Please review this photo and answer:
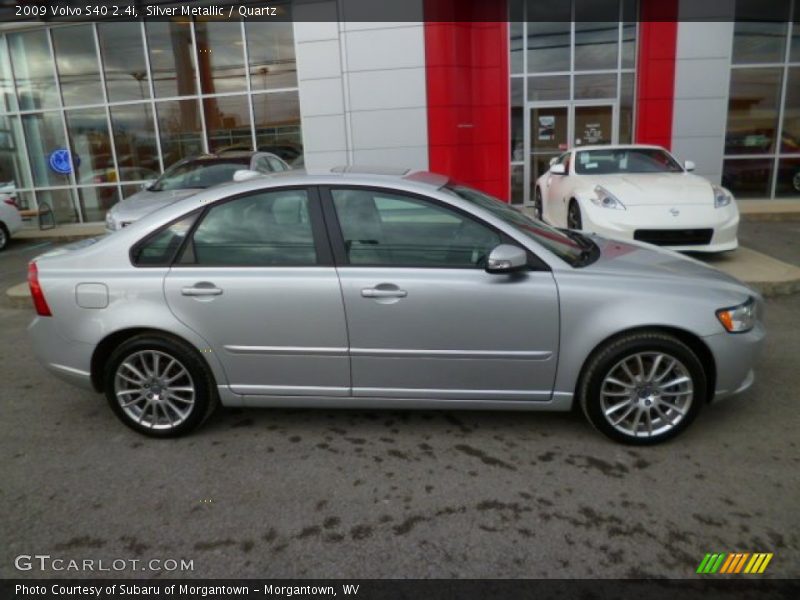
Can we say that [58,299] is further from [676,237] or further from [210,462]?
[676,237]

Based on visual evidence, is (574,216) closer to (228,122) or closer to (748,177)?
(748,177)

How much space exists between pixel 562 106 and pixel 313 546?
12696 mm

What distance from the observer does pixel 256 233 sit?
3.52m

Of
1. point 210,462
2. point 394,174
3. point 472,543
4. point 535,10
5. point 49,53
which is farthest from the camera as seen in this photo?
point 49,53

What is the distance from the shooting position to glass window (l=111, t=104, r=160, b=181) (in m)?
14.3

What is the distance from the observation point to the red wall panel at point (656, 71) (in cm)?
1224

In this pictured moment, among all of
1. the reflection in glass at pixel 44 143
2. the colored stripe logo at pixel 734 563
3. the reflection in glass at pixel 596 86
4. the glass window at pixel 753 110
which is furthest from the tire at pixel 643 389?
the reflection in glass at pixel 44 143

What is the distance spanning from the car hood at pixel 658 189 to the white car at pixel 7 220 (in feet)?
36.8

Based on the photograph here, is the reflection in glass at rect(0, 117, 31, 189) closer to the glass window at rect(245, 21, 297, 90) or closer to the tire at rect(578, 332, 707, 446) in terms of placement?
the glass window at rect(245, 21, 297, 90)

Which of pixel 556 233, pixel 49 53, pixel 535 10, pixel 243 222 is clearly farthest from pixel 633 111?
pixel 49 53

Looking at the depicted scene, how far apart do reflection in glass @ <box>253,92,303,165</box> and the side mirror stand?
11.0 m

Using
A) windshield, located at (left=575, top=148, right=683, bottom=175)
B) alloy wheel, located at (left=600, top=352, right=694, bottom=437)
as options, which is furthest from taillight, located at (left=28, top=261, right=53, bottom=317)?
windshield, located at (left=575, top=148, right=683, bottom=175)

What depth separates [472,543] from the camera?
105 inches

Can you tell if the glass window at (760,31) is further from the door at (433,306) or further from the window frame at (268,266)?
the window frame at (268,266)
